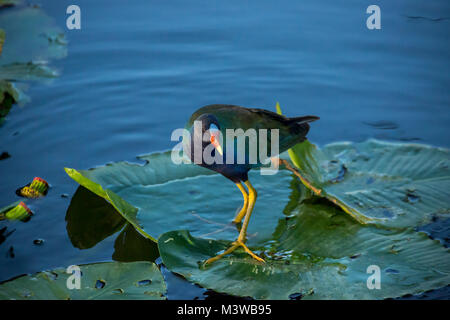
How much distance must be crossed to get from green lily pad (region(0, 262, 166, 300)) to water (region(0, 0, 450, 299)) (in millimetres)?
426

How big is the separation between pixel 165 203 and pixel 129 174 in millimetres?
322

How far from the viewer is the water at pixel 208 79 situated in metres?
3.55

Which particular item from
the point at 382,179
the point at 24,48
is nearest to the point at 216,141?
the point at 382,179

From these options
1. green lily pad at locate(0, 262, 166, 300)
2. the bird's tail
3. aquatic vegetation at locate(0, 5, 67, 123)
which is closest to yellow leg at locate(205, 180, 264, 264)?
green lily pad at locate(0, 262, 166, 300)

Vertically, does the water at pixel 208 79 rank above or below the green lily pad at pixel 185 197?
above

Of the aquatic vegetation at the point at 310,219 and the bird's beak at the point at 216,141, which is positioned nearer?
the aquatic vegetation at the point at 310,219

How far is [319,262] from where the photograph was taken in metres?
2.34

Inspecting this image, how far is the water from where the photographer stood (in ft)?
11.7

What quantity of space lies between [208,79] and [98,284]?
253cm

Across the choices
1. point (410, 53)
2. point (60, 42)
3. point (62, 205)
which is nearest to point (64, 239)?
point (62, 205)

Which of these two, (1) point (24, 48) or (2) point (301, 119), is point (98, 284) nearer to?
(2) point (301, 119)

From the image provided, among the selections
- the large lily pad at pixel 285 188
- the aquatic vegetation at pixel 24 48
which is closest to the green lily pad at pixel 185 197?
the large lily pad at pixel 285 188

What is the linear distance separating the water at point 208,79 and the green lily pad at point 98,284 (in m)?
0.43

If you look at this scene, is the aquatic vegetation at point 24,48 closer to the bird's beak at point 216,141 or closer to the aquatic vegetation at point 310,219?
the aquatic vegetation at point 310,219
